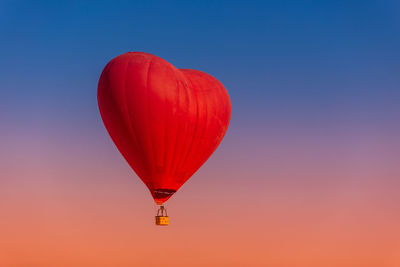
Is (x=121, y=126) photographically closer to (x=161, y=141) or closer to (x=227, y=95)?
(x=161, y=141)

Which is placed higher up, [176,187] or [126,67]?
[126,67]

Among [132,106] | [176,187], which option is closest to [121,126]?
[132,106]

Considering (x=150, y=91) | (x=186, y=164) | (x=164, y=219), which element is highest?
(x=150, y=91)

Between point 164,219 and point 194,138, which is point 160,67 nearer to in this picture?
point 194,138

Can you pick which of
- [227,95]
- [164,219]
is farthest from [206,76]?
[164,219]

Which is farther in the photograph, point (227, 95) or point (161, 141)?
point (227, 95)
